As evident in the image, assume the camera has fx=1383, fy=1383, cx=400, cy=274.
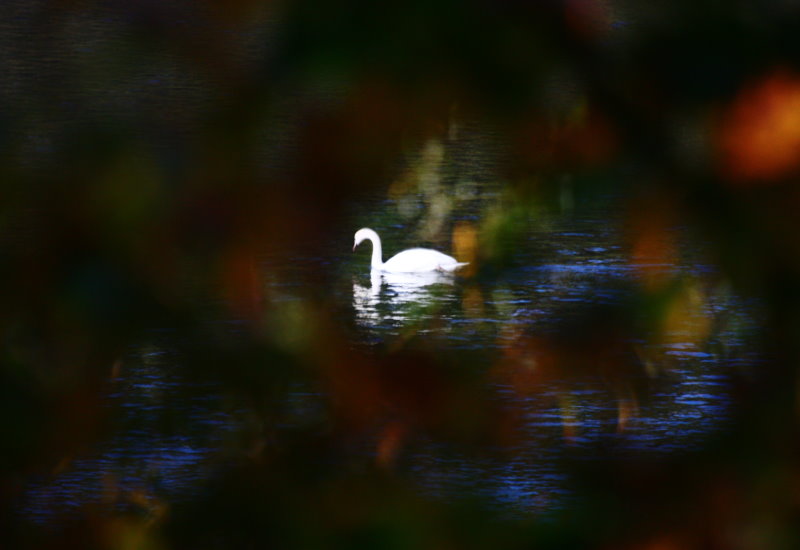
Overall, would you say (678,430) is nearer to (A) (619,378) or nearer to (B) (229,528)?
(A) (619,378)

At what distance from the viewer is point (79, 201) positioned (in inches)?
16.3

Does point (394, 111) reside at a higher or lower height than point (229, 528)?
higher

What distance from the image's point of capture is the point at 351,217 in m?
0.42

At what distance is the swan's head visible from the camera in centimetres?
43

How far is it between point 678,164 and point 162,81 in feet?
0.52

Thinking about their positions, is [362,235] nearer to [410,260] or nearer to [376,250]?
[376,250]

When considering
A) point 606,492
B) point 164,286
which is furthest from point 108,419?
point 606,492

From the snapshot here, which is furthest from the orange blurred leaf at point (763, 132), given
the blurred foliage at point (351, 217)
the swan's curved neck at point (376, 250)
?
the swan's curved neck at point (376, 250)

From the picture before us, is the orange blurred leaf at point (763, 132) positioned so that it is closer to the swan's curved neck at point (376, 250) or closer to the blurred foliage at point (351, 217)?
the blurred foliage at point (351, 217)

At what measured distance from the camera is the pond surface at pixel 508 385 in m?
0.42

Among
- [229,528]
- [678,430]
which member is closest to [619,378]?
[678,430]

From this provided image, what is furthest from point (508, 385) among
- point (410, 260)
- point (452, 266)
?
point (410, 260)

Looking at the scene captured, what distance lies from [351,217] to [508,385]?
7cm

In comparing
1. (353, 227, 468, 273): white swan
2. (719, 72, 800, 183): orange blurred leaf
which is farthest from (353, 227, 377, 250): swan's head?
(719, 72, 800, 183): orange blurred leaf
